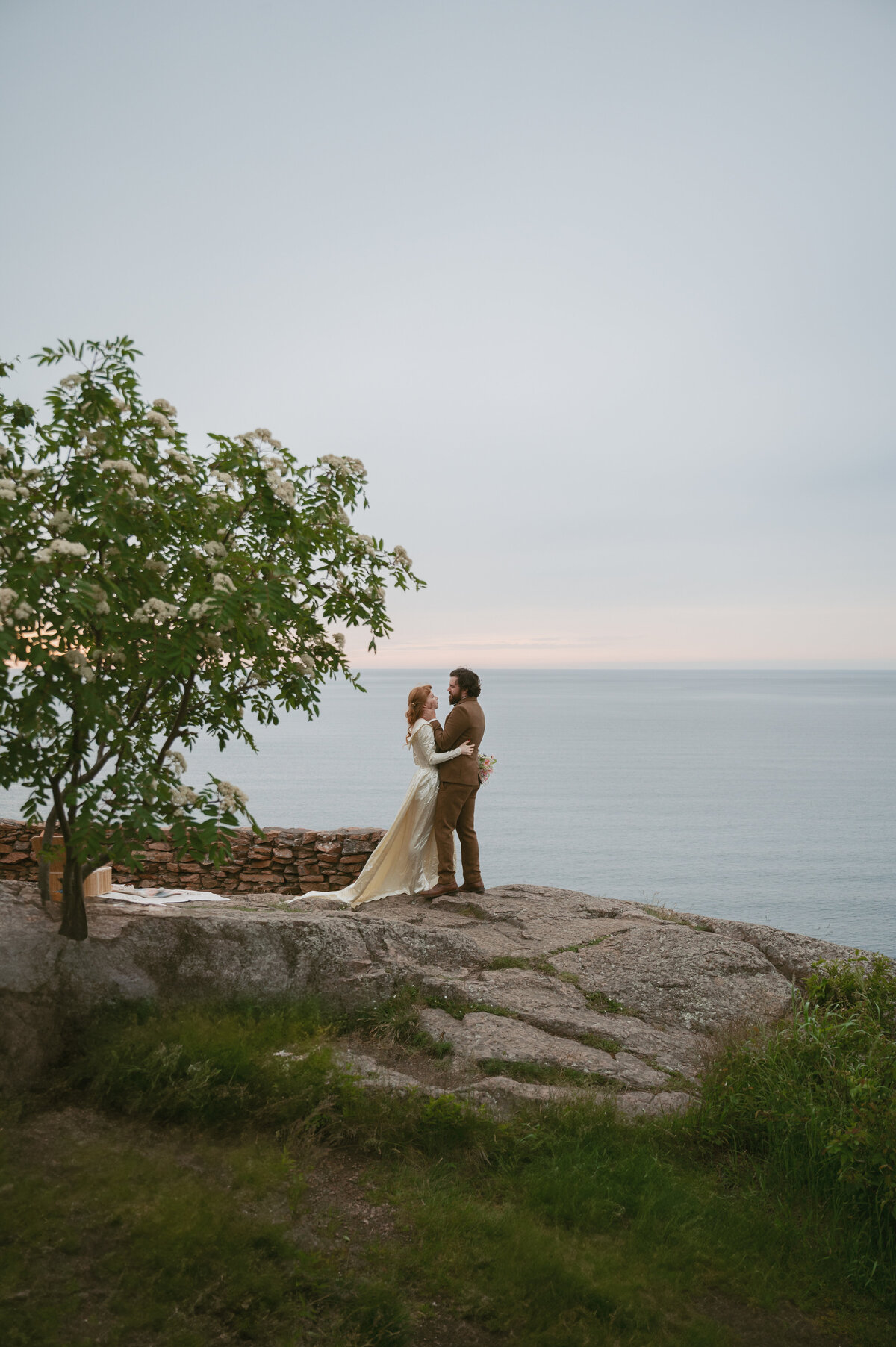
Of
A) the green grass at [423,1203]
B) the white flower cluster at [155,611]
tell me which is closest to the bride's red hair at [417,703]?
the green grass at [423,1203]

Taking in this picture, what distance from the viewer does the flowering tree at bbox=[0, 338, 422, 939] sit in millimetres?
4551

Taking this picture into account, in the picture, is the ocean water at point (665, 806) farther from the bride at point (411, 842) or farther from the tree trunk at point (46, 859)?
the tree trunk at point (46, 859)

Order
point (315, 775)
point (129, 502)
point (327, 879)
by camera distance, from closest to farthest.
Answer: point (129, 502) → point (327, 879) → point (315, 775)

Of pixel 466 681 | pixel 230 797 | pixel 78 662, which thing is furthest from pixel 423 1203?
pixel 466 681

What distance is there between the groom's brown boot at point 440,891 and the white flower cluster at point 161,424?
6600 millimetres

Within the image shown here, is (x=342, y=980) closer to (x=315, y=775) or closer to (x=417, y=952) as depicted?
(x=417, y=952)

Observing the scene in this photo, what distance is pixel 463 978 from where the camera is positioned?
23.7 ft

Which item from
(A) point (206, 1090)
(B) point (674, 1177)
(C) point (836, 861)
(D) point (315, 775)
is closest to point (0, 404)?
(A) point (206, 1090)

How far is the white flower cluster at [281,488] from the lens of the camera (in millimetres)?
5043

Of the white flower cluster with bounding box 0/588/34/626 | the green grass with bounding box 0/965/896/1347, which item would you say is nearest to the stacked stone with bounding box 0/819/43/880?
the green grass with bounding box 0/965/896/1347

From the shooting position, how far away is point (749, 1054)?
5.84 metres

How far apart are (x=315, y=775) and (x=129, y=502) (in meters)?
51.1

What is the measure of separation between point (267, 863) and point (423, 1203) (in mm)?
8765

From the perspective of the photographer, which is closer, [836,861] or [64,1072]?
[64,1072]
